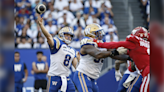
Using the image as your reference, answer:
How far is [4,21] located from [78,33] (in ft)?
33.9

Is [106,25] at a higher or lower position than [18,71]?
higher

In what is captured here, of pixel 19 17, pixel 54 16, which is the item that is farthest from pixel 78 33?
pixel 19 17

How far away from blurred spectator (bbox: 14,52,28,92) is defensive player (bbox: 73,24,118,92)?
4851mm

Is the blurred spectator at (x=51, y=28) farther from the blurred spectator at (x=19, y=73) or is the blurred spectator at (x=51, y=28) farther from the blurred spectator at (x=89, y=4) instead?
the blurred spectator at (x=19, y=73)

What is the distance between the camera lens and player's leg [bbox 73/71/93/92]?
4.57 m

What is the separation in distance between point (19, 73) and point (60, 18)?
410 cm

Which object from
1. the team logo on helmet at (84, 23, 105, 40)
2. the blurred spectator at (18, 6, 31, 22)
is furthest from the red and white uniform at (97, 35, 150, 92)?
the blurred spectator at (18, 6, 31, 22)

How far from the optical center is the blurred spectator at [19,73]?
9156 millimetres

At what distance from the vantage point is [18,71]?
9.23 metres

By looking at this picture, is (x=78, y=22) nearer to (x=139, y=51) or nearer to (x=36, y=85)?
(x=36, y=85)

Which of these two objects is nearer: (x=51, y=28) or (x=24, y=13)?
(x=51, y=28)

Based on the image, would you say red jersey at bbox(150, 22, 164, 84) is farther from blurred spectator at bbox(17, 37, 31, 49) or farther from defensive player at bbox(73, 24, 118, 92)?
blurred spectator at bbox(17, 37, 31, 49)

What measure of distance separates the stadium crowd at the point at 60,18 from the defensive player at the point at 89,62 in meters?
5.83

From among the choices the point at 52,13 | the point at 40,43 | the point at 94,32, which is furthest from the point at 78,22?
the point at 94,32
